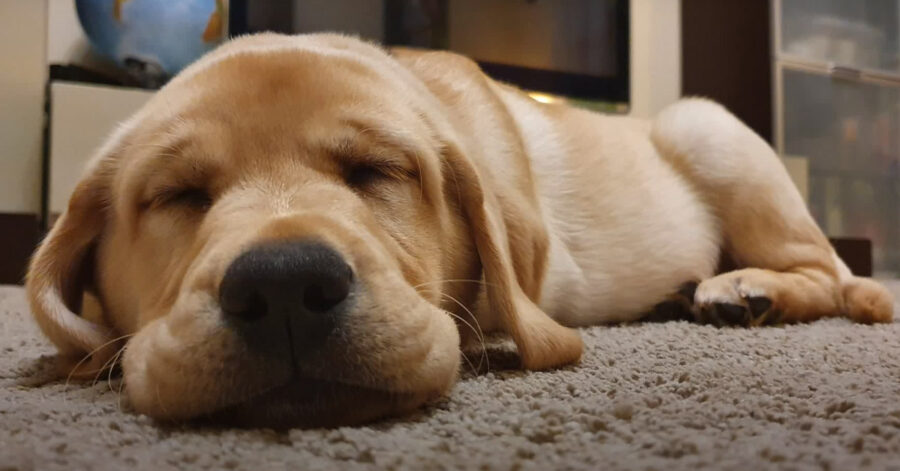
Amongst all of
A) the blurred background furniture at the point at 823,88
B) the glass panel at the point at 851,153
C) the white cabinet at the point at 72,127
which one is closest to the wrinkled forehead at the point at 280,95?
the white cabinet at the point at 72,127

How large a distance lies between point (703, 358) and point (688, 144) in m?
1.14

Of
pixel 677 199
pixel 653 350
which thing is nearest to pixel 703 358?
pixel 653 350

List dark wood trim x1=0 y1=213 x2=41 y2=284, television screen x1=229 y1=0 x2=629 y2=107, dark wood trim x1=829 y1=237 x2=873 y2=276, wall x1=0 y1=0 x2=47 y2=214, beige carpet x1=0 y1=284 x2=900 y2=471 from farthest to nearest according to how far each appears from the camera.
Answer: dark wood trim x1=829 y1=237 x2=873 y2=276, television screen x1=229 y1=0 x2=629 y2=107, wall x1=0 y1=0 x2=47 y2=214, dark wood trim x1=0 y1=213 x2=41 y2=284, beige carpet x1=0 y1=284 x2=900 y2=471

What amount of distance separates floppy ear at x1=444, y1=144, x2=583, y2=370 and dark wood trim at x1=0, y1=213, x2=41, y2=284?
2796 mm

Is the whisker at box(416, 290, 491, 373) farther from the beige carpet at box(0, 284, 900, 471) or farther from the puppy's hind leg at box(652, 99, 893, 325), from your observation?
A: the puppy's hind leg at box(652, 99, 893, 325)

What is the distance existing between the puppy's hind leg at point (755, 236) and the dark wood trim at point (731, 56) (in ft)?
9.70

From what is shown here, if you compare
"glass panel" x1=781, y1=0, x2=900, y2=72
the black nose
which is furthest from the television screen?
the black nose

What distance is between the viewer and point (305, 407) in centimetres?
86

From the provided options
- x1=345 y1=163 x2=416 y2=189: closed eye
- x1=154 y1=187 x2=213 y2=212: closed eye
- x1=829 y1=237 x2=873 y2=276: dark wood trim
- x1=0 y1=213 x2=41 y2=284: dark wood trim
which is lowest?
x1=829 y1=237 x2=873 y2=276: dark wood trim

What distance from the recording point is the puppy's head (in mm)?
838

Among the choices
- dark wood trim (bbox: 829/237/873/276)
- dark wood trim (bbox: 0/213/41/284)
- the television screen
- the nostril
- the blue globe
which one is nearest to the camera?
the nostril

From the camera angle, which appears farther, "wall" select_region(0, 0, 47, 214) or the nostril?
"wall" select_region(0, 0, 47, 214)

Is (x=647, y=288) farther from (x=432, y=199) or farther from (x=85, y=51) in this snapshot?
(x=85, y=51)

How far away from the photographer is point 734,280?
6.15 ft
